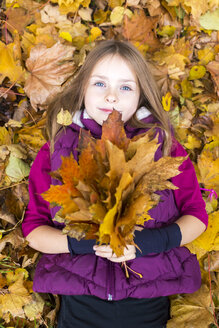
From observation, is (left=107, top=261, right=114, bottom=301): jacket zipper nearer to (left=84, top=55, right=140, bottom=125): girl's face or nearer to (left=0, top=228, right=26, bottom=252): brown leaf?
(left=0, top=228, right=26, bottom=252): brown leaf

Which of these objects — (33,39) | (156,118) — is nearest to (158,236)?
(156,118)

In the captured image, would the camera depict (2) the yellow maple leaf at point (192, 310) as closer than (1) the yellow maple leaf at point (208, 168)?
Yes

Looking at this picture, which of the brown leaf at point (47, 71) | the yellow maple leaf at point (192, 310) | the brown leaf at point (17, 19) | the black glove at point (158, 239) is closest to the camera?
the black glove at point (158, 239)

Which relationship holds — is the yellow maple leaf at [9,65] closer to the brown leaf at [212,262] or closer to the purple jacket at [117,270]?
the purple jacket at [117,270]

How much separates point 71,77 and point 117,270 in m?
1.04

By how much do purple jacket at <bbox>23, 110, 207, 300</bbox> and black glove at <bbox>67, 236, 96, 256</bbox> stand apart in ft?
0.28

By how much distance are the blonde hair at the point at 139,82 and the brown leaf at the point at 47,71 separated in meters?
0.08

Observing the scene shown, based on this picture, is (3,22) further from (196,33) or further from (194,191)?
(194,191)

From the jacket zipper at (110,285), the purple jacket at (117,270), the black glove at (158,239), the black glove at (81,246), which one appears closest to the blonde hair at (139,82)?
the purple jacket at (117,270)

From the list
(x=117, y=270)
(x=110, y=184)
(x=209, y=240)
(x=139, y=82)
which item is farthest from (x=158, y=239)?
(x=139, y=82)

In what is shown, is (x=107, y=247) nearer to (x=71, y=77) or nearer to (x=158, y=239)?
(x=158, y=239)

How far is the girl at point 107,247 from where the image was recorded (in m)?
1.37

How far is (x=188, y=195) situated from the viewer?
1.54 metres

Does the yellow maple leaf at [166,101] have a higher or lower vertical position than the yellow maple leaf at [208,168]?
higher
